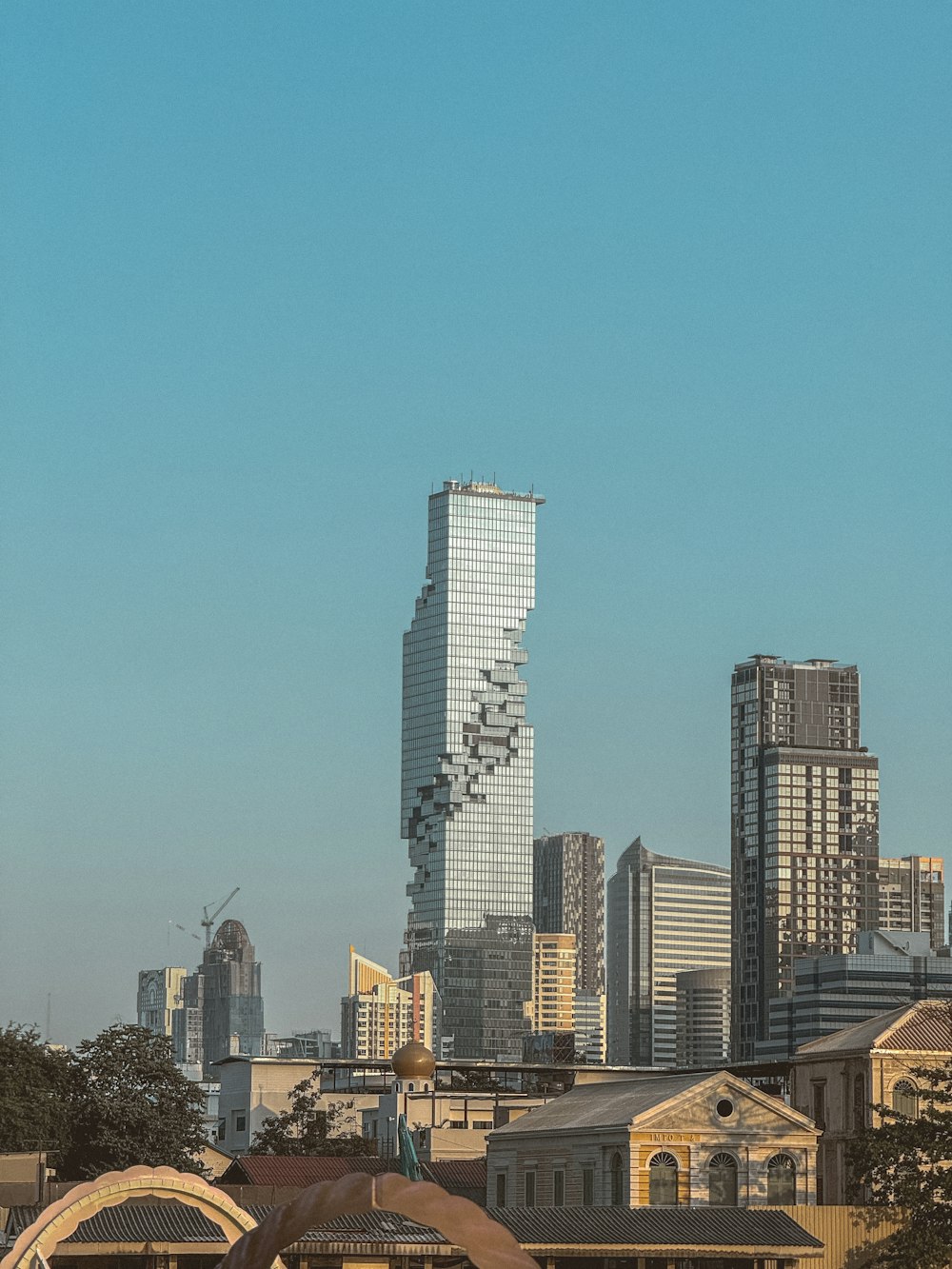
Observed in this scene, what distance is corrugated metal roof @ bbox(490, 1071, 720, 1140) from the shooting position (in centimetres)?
6888

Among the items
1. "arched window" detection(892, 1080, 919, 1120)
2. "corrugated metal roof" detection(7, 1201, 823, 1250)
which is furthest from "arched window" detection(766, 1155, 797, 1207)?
"corrugated metal roof" detection(7, 1201, 823, 1250)

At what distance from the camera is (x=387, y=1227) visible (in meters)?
56.9

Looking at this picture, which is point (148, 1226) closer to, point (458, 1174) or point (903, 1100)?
point (903, 1100)

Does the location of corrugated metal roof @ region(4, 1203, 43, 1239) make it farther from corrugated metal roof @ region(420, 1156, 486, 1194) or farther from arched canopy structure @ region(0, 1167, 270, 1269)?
corrugated metal roof @ region(420, 1156, 486, 1194)

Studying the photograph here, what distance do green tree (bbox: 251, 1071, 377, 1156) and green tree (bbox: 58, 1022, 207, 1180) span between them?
47.7 feet

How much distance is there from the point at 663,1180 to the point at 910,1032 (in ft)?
35.7

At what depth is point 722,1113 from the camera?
2699 inches

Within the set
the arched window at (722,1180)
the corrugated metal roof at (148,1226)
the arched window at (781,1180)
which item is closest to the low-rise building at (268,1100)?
the arched window at (781,1180)

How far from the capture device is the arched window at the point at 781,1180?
68625 millimetres

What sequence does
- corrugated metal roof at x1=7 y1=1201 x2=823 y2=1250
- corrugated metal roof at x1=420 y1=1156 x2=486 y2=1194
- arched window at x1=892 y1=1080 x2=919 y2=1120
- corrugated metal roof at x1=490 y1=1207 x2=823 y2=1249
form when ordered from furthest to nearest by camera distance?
1. corrugated metal roof at x1=420 y1=1156 x2=486 y2=1194
2. arched window at x1=892 y1=1080 x2=919 y2=1120
3. corrugated metal roof at x1=490 y1=1207 x2=823 y2=1249
4. corrugated metal roof at x1=7 y1=1201 x2=823 y2=1250

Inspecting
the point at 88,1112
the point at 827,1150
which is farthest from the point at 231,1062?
the point at 827,1150

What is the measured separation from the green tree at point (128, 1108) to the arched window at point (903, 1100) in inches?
1435

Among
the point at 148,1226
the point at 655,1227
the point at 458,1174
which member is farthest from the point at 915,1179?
the point at 458,1174

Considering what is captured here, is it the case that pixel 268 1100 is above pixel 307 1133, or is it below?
below
